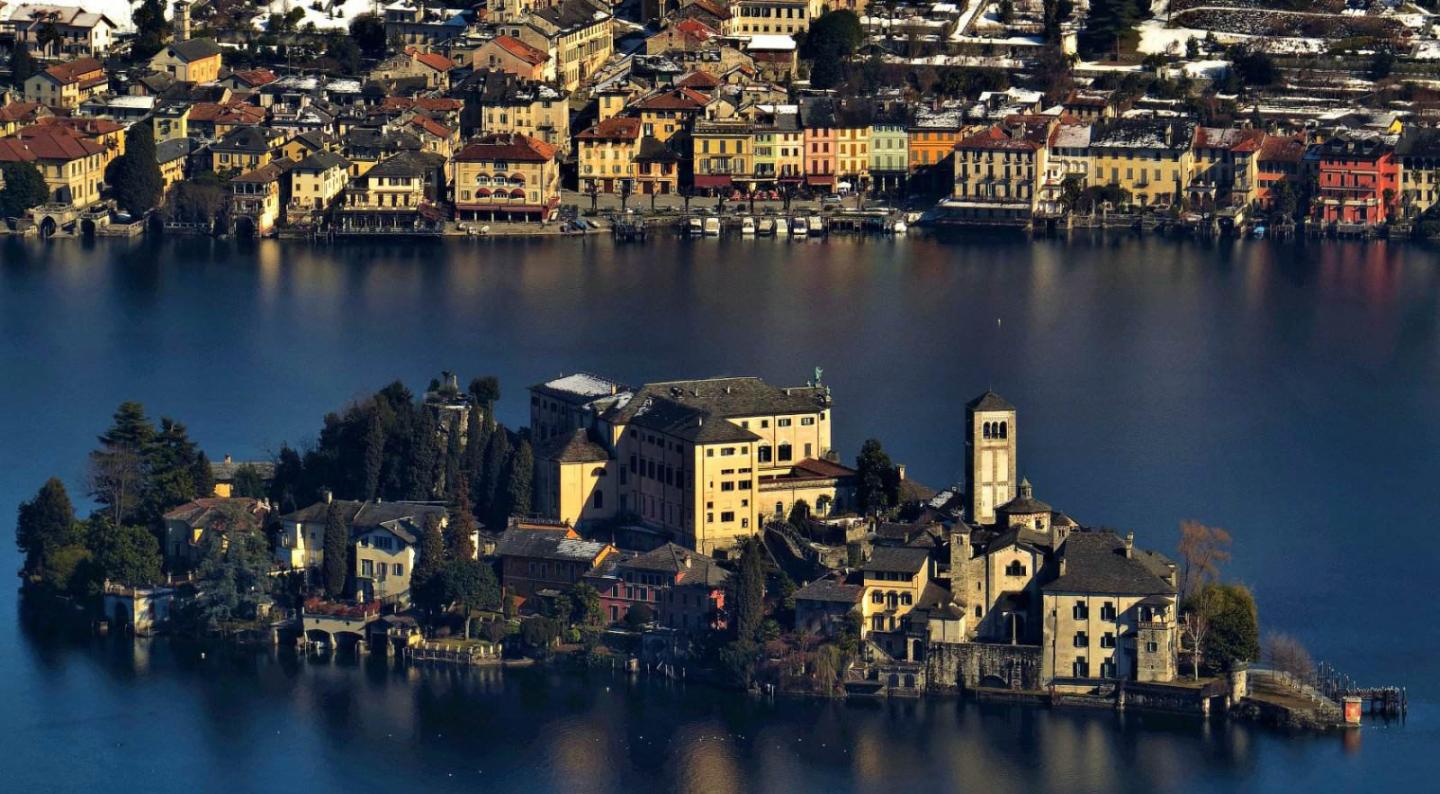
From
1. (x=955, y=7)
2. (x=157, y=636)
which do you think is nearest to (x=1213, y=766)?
(x=157, y=636)

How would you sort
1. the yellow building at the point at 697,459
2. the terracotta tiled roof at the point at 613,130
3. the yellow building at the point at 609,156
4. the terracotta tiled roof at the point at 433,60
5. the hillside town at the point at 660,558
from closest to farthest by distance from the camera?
1. the hillside town at the point at 660,558
2. the yellow building at the point at 697,459
3. the terracotta tiled roof at the point at 613,130
4. the yellow building at the point at 609,156
5. the terracotta tiled roof at the point at 433,60

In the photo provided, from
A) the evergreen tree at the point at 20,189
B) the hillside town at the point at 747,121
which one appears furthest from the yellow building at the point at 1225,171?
the evergreen tree at the point at 20,189

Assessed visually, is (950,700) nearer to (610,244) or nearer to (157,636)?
(157,636)

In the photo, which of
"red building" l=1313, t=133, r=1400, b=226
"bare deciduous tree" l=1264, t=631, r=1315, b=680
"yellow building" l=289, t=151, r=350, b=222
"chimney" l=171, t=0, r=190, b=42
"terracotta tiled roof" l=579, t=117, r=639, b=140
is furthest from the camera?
"chimney" l=171, t=0, r=190, b=42

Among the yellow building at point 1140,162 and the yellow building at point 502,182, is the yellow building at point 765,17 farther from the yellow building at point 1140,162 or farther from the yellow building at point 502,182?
the yellow building at point 1140,162

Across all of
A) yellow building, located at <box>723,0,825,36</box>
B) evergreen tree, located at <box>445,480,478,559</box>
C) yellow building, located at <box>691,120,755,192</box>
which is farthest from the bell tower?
yellow building, located at <box>723,0,825,36</box>

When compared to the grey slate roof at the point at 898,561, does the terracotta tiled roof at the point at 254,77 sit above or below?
above

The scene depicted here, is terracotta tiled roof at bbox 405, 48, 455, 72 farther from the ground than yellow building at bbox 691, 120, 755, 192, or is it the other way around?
terracotta tiled roof at bbox 405, 48, 455, 72

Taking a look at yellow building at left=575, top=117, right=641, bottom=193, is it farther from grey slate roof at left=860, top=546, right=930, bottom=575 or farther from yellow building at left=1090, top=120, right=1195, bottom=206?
grey slate roof at left=860, top=546, right=930, bottom=575

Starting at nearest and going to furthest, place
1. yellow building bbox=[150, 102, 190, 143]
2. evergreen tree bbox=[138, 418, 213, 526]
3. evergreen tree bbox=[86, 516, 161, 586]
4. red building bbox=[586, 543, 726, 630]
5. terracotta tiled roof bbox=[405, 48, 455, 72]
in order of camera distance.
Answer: red building bbox=[586, 543, 726, 630] < evergreen tree bbox=[86, 516, 161, 586] < evergreen tree bbox=[138, 418, 213, 526] < yellow building bbox=[150, 102, 190, 143] < terracotta tiled roof bbox=[405, 48, 455, 72]
